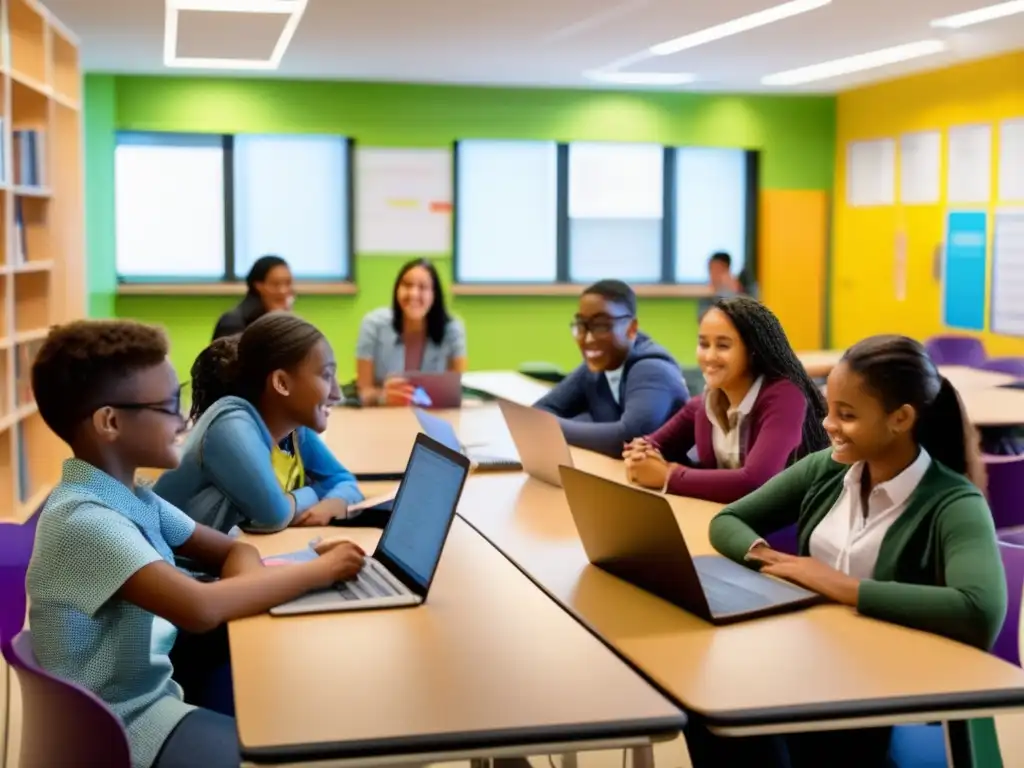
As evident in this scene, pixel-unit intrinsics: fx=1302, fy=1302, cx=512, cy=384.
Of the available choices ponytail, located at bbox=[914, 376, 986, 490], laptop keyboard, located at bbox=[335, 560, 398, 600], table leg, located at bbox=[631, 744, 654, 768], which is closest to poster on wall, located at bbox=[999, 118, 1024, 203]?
ponytail, located at bbox=[914, 376, 986, 490]

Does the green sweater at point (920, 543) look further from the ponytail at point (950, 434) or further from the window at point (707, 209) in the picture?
the window at point (707, 209)

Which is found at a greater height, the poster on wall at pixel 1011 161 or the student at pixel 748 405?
the poster on wall at pixel 1011 161

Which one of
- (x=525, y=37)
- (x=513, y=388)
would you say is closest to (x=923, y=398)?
(x=513, y=388)

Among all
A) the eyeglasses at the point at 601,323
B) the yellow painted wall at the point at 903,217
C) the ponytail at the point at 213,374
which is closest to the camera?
the ponytail at the point at 213,374

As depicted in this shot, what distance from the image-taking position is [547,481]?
12.0 feet

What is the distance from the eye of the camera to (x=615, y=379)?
449 cm

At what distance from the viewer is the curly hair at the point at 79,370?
2.17m

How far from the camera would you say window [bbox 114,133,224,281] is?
1020 cm

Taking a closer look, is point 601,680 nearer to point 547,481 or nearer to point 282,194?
point 547,481

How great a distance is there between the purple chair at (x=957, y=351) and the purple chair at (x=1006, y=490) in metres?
4.12

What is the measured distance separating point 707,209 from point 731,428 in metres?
7.90

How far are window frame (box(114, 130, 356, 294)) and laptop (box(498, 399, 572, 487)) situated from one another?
22.3 feet

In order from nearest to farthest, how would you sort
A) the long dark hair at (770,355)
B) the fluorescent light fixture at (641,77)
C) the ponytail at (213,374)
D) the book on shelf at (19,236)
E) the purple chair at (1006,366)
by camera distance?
the ponytail at (213,374) < the long dark hair at (770,355) < the book on shelf at (19,236) < the purple chair at (1006,366) < the fluorescent light fixture at (641,77)

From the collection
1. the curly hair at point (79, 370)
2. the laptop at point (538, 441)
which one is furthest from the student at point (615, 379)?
the curly hair at point (79, 370)
